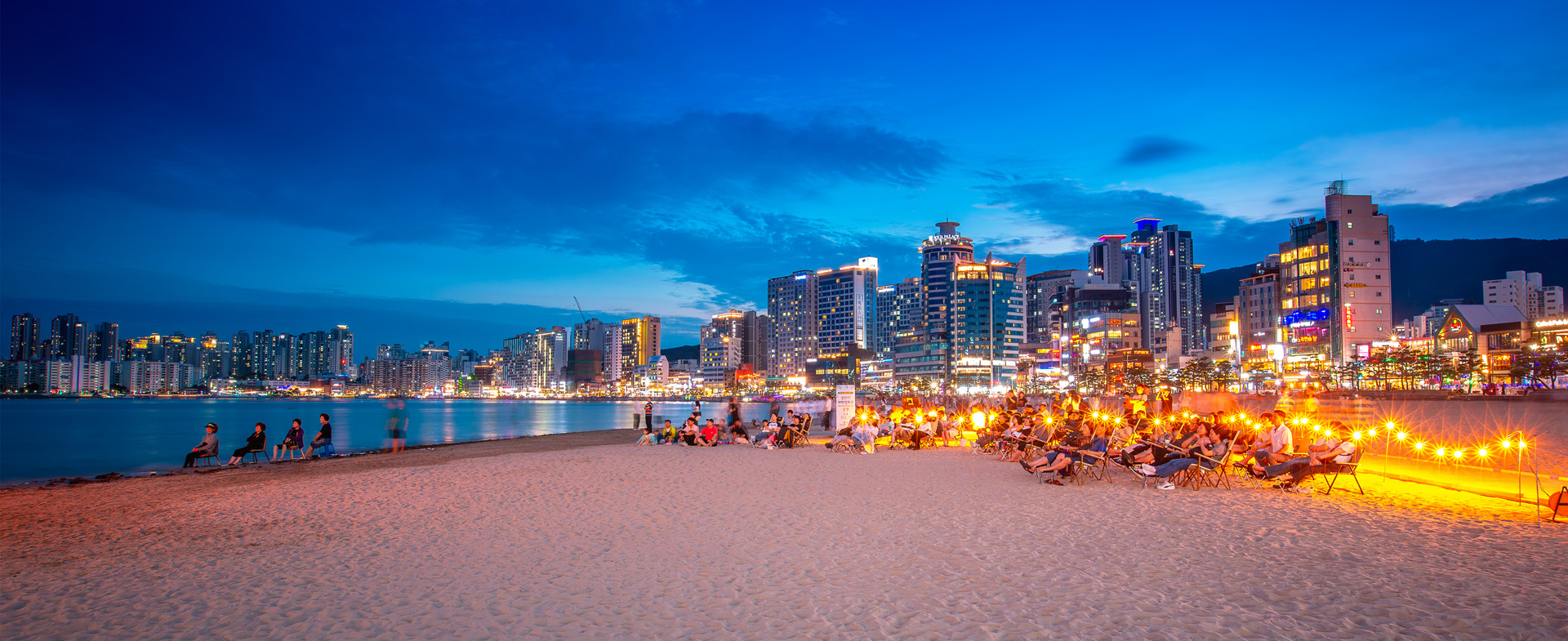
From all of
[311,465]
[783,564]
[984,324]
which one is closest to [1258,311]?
[984,324]

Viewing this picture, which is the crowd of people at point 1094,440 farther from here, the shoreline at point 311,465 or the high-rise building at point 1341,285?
the high-rise building at point 1341,285

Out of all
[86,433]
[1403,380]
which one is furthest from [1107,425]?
[1403,380]

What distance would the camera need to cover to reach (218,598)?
19.5 ft

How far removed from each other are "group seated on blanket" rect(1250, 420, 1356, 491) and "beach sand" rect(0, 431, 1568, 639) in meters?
0.58

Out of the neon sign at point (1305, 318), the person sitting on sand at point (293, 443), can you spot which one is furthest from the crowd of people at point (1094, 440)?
→ the neon sign at point (1305, 318)

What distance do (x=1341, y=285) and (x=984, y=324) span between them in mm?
87871

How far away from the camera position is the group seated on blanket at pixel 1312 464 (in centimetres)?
1080

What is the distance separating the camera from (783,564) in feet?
22.5

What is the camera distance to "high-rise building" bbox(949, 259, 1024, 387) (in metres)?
173

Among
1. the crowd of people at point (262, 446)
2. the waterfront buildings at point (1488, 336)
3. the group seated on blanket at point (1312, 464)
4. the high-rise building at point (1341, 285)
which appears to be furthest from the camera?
the high-rise building at point (1341, 285)

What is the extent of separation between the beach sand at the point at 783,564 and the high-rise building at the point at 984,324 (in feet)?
540

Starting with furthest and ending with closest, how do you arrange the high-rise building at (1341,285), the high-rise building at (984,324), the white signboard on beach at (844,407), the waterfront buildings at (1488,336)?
the high-rise building at (984,324), the high-rise building at (1341,285), the waterfront buildings at (1488,336), the white signboard on beach at (844,407)

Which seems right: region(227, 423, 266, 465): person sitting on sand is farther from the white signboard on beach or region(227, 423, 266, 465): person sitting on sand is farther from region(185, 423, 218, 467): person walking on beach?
the white signboard on beach

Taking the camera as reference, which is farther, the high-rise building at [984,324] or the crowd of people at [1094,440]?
the high-rise building at [984,324]
